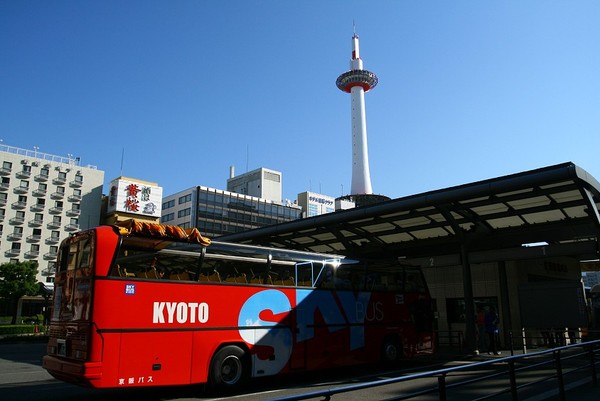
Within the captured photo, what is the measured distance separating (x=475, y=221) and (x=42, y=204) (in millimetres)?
70734

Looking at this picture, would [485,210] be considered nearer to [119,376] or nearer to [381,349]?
[381,349]

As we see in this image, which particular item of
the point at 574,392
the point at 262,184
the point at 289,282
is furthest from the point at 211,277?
the point at 262,184

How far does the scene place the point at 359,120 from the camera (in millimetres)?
99688

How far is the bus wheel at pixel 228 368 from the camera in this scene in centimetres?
971

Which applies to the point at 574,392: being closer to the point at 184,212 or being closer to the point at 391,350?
the point at 391,350

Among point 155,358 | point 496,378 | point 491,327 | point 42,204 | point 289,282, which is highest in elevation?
point 42,204

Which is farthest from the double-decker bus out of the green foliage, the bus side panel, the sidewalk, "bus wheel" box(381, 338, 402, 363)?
the green foliage

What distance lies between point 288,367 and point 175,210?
8469 cm

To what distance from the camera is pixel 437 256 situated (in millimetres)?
20094

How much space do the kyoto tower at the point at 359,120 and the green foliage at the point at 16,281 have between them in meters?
62.1

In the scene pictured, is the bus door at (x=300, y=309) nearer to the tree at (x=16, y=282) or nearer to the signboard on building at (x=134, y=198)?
the tree at (x=16, y=282)

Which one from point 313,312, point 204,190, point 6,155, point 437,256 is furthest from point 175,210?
point 313,312

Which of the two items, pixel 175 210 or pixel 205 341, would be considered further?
pixel 175 210

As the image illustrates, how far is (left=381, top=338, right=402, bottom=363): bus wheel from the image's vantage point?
13812 mm
